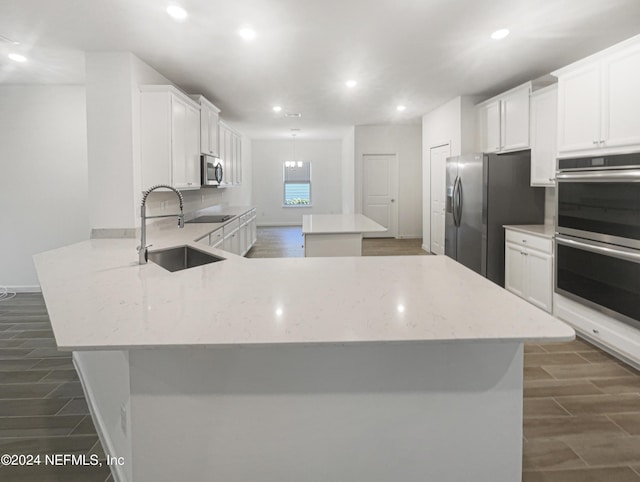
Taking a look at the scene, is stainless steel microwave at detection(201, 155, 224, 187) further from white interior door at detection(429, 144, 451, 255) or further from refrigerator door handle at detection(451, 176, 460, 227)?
white interior door at detection(429, 144, 451, 255)

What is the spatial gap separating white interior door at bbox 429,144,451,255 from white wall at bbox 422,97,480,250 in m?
0.16

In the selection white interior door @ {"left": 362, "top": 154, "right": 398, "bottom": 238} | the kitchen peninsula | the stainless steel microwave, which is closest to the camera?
the kitchen peninsula

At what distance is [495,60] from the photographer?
4262mm

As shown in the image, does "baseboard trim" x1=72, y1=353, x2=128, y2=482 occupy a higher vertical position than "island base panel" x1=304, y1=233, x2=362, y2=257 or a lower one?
lower

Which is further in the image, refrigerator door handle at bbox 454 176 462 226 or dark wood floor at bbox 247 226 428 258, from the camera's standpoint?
dark wood floor at bbox 247 226 428 258

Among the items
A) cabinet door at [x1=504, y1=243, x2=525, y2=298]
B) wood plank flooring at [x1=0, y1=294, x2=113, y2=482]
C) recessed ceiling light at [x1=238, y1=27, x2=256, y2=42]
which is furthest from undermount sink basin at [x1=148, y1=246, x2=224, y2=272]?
cabinet door at [x1=504, y1=243, x2=525, y2=298]

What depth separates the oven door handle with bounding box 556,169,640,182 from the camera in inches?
108

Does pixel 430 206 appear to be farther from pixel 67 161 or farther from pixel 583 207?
pixel 67 161

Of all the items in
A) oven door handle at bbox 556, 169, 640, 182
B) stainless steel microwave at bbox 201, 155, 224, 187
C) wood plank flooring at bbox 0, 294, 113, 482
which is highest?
stainless steel microwave at bbox 201, 155, 224, 187

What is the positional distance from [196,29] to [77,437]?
294cm

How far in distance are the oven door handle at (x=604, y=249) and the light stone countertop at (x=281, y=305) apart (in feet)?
4.33

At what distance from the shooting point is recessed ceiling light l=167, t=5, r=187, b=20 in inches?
113

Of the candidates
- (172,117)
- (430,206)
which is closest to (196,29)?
(172,117)

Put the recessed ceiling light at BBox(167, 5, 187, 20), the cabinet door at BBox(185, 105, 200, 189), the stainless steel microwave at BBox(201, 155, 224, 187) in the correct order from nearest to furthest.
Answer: the recessed ceiling light at BBox(167, 5, 187, 20) < the cabinet door at BBox(185, 105, 200, 189) < the stainless steel microwave at BBox(201, 155, 224, 187)
